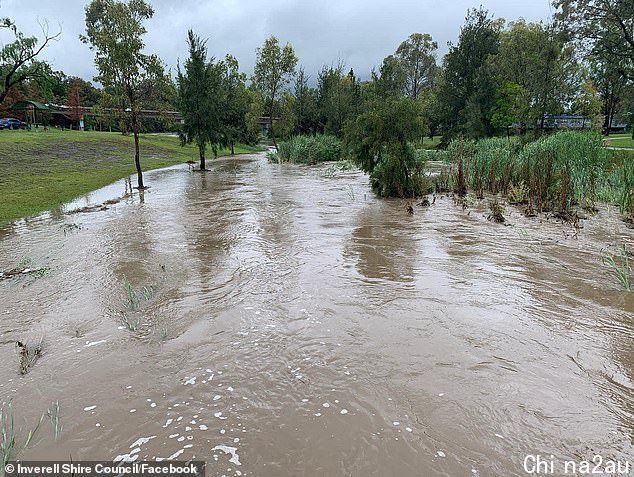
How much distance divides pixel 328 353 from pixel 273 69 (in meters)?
41.7

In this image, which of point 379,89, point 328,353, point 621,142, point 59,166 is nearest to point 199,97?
point 59,166

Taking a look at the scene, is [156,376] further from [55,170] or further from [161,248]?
[55,170]

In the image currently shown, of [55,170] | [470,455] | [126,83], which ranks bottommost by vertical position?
[470,455]

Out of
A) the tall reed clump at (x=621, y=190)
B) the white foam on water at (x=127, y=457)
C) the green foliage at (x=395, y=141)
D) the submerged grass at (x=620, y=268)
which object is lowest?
the white foam on water at (x=127, y=457)

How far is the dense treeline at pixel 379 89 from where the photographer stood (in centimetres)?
1409

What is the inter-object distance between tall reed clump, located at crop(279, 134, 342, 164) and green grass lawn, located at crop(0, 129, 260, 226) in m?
8.48

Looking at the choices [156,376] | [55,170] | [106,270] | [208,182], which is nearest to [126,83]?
[208,182]

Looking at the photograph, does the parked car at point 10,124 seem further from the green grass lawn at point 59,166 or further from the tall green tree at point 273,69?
the tall green tree at point 273,69

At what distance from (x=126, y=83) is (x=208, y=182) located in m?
5.58

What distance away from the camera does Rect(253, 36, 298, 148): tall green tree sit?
41344 mm

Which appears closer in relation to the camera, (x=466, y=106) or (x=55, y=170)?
(x=55, y=170)

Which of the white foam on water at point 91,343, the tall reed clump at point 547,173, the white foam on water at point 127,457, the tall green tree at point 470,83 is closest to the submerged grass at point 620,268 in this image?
the tall reed clump at point 547,173

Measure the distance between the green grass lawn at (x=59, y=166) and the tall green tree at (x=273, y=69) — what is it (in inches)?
452

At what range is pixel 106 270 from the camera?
6891 mm
